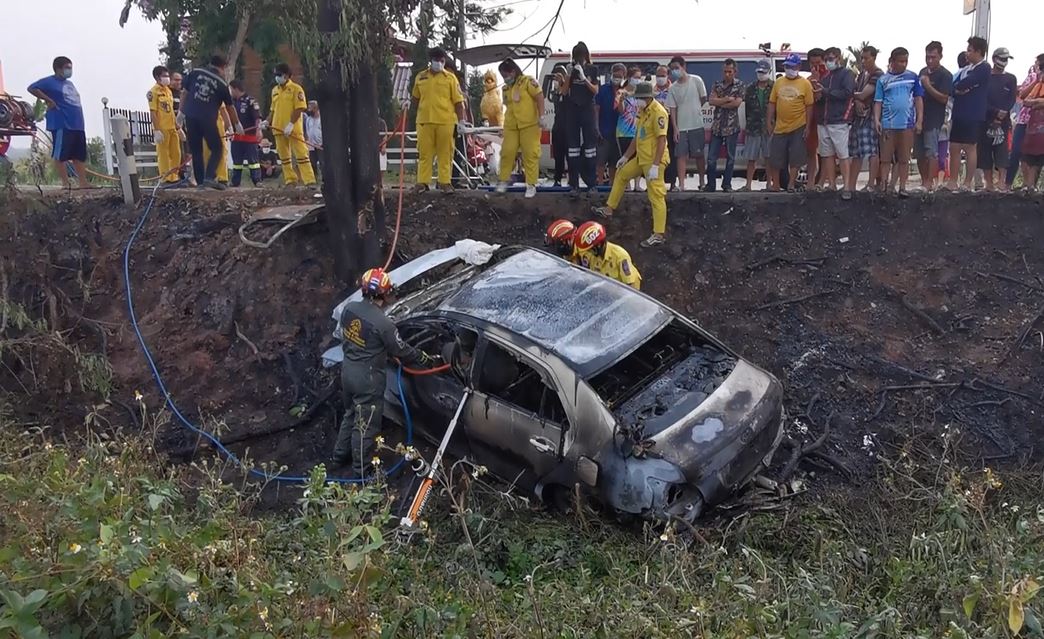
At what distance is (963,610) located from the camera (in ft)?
12.9

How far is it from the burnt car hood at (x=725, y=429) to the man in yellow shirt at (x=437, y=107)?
5412 mm

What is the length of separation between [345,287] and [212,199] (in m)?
2.76

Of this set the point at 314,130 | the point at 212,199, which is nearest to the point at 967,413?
the point at 212,199

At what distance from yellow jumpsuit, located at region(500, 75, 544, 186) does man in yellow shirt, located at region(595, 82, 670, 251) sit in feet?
3.80

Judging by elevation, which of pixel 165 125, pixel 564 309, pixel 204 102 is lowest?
pixel 564 309

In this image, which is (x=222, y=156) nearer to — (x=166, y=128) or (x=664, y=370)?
(x=166, y=128)

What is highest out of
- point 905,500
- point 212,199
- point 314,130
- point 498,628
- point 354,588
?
point 314,130

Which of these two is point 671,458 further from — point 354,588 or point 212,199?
point 212,199

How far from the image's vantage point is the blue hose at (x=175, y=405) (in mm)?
6684

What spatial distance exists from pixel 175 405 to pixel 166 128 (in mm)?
4833

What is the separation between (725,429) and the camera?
228 inches

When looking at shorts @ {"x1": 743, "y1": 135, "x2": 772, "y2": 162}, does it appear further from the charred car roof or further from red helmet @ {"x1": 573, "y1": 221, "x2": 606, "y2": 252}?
the charred car roof

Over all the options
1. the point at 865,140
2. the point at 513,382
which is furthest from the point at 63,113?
the point at 865,140

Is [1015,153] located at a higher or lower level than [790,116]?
lower
